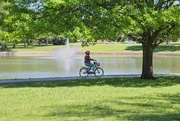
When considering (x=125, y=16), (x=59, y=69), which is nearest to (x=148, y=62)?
(x=125, y=16)

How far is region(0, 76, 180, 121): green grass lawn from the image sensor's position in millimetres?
7621

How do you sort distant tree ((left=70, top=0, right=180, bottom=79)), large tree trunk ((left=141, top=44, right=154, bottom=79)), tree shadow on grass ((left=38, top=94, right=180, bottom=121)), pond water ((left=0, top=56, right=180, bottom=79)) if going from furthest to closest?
pond water ((left=0, top=56, right=180, bottom=79)) < large tree trunk ((left=141, top=44, right=154, bottom=79)) < distant tree ((left=70, top=0, right=180, bottom=79)) < tree shadow on grass ((left=38, top=94, right=180, bottom=121))

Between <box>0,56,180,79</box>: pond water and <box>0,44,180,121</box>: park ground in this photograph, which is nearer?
<box>0,44,180,121</box>: park ground

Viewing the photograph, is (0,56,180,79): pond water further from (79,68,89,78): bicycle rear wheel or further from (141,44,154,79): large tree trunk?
(141,44,154,79): large tree trunk

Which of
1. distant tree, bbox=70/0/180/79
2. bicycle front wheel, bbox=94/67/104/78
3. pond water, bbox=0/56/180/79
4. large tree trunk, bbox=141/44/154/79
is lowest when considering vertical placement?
pond water, bbox=0/56/180/79

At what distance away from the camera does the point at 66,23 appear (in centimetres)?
1363

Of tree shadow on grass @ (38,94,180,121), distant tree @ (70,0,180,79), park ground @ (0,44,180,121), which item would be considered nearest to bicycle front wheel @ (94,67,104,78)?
distant tree @ (70,0,180,79)

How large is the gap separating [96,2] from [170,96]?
5027 mm

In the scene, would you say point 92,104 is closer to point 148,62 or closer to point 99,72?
point 148,62

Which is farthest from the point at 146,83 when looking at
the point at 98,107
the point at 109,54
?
the point at 109,54

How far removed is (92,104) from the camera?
927 centimetres

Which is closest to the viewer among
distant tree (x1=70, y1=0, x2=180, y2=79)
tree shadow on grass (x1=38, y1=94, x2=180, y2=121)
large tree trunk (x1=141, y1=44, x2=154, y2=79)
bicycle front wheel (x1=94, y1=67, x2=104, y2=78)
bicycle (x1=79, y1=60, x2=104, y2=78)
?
tree shadow on grass (x1=38, y1=94, x2=180, y2=121)

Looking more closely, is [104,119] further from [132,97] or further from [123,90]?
[123,90]

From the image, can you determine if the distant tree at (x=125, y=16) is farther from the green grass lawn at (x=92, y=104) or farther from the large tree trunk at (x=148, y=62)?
the green grass lawn at (x=92, y=104)
